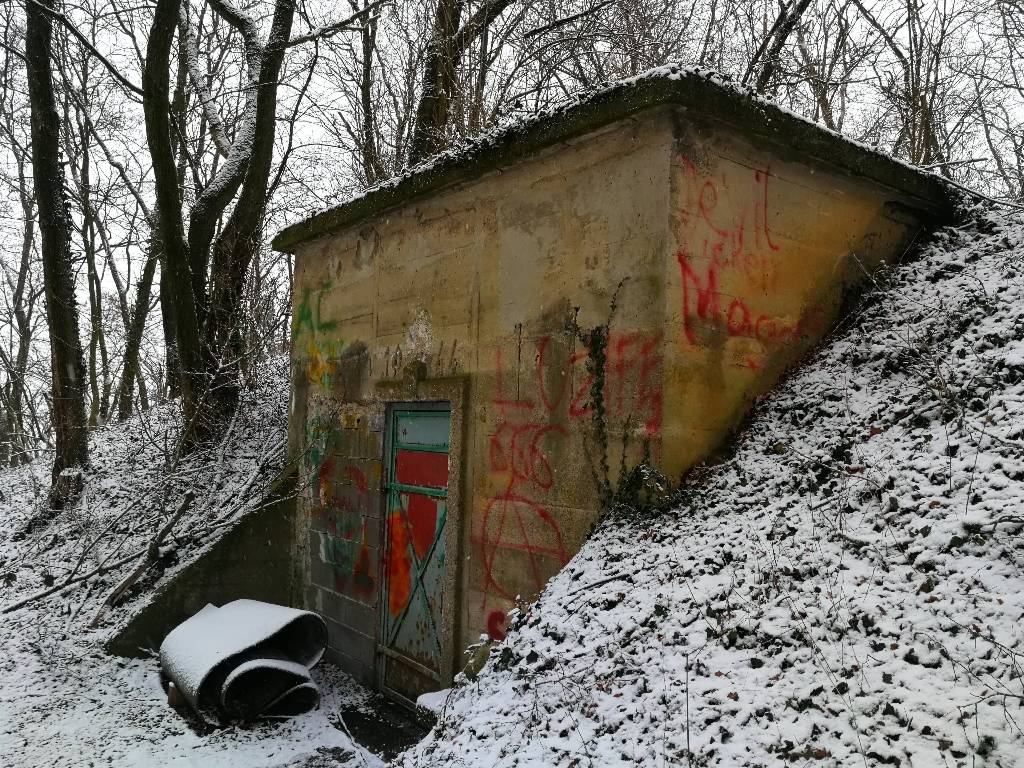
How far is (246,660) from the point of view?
232 inches

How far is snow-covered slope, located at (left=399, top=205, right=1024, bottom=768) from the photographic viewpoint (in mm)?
2660

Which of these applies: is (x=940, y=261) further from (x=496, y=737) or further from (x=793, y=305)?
(x=496, y=737)

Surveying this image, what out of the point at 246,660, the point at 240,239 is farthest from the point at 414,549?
the point at 240,239

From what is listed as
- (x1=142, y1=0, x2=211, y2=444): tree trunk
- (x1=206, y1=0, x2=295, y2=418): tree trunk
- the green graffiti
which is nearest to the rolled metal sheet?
the green graffiti

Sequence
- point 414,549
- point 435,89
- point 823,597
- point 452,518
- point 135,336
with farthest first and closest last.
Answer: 1. point 135,336
2. point 435,89
3. point 414,549
4. point 452,518
5. point 823,597

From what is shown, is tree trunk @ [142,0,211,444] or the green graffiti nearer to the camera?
the green graffiti

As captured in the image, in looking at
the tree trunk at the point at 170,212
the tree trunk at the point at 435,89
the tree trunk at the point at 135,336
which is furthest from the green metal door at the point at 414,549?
the tree trunk at the point at 135,336

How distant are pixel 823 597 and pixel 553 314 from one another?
262 cm

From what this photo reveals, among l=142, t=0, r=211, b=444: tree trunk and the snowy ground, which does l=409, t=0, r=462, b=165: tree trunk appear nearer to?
l=142, t=0, r=211, b=444: tree trunk

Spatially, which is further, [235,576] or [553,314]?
[235,576]

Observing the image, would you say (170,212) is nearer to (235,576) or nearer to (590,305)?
(235,576)

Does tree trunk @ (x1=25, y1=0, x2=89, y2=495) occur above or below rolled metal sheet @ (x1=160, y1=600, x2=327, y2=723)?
above

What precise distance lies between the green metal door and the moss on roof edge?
196 cm

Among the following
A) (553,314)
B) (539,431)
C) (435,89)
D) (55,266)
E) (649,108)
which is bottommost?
(539,431)
